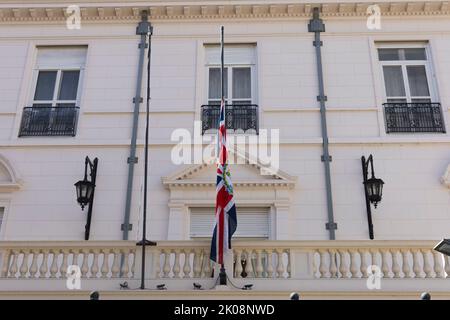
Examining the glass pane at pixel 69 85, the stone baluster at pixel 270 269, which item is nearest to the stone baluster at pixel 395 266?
the stone baluster at pixel 270 269

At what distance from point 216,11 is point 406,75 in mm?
4654

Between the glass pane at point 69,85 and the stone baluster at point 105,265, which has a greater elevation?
the glass pane at point 69,85

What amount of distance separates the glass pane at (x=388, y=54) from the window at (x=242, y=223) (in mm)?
4648

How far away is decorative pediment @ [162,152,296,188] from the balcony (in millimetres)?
2204

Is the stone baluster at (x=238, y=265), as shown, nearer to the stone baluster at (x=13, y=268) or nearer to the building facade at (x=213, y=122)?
the building facade at (x=213, y=122)

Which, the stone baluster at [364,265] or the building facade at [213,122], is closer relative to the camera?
the stone baluster at [364,265]

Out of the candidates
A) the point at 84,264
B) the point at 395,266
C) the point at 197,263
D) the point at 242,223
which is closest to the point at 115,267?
the point at 84,264

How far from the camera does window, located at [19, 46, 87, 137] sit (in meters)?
11.4

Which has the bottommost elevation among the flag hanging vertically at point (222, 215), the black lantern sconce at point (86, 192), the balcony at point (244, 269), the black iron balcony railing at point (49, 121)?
the balcony at point (244, 269)

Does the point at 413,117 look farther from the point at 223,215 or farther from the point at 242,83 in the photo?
the point at 223,215

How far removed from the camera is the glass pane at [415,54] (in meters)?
11.9

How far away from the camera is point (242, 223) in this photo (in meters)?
10.4

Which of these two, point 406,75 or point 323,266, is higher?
point 406,75
